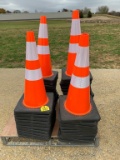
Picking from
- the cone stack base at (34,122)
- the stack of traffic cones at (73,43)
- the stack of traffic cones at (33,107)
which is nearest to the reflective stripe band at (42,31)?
the stack of traffic cones at (73,43)

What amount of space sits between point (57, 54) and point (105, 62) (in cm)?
203

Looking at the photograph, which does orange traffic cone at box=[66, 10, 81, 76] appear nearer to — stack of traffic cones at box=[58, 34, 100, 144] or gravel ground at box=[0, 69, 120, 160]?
stack of traffic cones at box=[58, 34, 100, 144]

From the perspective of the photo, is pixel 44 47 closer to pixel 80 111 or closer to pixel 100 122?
pixel 80 111

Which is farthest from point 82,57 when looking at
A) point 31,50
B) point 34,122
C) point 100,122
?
point 100,122

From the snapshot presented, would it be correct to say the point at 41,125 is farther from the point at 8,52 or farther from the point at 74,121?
the point at 8,52

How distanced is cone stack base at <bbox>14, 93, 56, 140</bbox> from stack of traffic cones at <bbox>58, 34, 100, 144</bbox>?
0.53ft

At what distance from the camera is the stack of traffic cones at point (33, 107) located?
2.31 meters

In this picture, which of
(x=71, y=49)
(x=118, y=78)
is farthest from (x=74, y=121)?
(x=118, y=78)

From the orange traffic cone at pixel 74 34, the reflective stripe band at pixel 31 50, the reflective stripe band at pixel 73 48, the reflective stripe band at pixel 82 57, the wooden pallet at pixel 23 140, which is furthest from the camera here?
the reflective stripe band at pixel 73 48

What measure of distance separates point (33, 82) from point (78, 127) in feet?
2.67

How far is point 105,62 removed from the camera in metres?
6.10

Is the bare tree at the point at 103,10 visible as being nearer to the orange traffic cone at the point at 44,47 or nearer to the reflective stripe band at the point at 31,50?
the orange traffic cone at the point at 44,47

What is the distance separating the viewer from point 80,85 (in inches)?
90.3

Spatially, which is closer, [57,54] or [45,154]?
[45,154]
